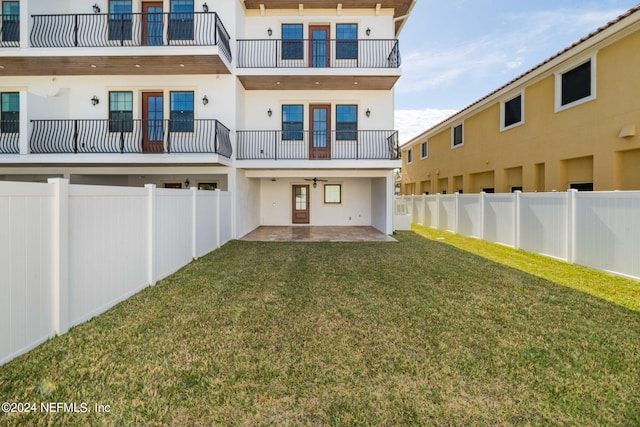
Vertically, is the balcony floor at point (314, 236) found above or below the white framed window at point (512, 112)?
below

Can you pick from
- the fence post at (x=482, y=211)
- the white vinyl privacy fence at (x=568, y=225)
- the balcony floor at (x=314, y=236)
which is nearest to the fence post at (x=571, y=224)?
the white vinyl privacy fence at (x=568, y=225)

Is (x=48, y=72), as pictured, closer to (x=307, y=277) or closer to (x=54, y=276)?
(x=54, y=276)

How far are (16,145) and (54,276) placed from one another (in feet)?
35.7

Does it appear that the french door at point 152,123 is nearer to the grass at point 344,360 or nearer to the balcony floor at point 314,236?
the balcony floor at point 314,236

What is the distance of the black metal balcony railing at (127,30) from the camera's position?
10.1 m

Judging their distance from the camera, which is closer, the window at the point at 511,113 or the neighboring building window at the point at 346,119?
the neighboring building window at the point at 346,119

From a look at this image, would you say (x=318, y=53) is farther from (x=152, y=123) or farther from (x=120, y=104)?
(x=120, y=104)

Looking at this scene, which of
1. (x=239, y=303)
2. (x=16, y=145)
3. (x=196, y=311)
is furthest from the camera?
(x=16, y=145)

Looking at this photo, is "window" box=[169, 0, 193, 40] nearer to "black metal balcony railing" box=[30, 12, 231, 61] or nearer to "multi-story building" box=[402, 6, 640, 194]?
"black metal balcony railing" box=[30, 12, 231, 61]

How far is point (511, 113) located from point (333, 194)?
28.4 ft

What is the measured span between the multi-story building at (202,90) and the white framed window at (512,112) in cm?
532

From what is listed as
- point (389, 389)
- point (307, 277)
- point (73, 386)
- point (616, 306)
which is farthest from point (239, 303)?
point (616, 306)

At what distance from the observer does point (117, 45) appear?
1038cm

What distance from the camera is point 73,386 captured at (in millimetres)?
2617
